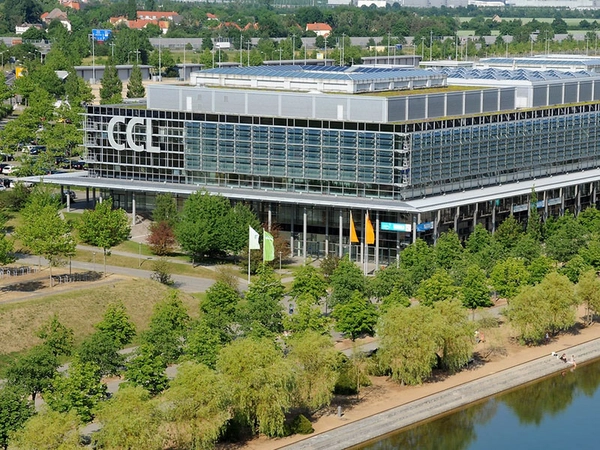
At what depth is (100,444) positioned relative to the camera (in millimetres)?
51500

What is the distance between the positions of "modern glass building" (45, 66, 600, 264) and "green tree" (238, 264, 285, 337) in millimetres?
15750

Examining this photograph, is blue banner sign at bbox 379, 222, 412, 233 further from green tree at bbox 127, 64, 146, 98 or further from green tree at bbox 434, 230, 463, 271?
green tree at bbox 127, 64, 146, 98

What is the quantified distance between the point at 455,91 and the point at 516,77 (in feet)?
40.0

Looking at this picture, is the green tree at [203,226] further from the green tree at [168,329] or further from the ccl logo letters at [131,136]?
the green tree at [168,329]

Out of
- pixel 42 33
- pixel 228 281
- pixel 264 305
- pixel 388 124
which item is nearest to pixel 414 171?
pixel 388 124

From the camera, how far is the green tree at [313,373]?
58.8 m

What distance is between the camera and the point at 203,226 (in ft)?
271

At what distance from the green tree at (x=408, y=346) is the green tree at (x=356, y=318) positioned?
3338 mm

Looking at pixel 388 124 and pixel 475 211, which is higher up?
pixel 388 124

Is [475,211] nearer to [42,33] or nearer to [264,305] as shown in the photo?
[264,305]

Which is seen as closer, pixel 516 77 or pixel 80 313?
pixel 80 313

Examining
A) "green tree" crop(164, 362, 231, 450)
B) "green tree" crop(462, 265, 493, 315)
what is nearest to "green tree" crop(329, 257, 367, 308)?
"green tree" crop(462, 265, 493, 315)

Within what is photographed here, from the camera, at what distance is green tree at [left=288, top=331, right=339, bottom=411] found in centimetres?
5881

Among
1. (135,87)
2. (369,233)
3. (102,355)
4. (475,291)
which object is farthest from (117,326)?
(135,87)
